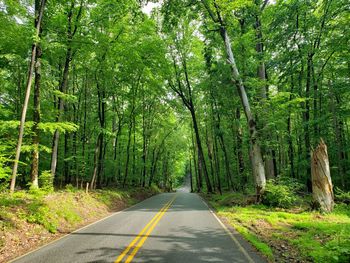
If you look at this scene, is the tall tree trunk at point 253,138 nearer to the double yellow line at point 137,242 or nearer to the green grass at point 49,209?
the double yellow line at point 137,242

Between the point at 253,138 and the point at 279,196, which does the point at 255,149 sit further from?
the point at 279,196

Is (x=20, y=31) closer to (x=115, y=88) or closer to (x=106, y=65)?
(x=106, y=65)

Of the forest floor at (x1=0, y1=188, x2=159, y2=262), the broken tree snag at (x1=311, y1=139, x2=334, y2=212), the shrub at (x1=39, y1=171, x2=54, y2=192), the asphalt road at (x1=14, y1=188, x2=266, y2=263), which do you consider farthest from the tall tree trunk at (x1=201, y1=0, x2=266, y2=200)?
the shrub at (x1=39, y1=171, x2=54, y2=192)

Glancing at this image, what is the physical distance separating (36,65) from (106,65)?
689cm

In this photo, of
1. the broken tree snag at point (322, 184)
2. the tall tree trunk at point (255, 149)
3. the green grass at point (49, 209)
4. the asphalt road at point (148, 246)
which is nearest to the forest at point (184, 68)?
the tall tree trunk at point (255, 149)

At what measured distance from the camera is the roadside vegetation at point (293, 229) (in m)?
6.22

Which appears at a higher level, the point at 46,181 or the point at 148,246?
the point at 46,181

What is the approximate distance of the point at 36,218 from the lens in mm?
9586

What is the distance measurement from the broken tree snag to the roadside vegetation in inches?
16.8

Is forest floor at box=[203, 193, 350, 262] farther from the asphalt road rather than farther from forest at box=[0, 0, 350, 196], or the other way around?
forest at box=[0, 0, 350, 196]

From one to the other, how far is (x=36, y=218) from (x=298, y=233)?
9.32 metres

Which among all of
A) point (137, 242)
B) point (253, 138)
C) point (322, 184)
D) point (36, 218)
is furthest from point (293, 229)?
point (36, 218)

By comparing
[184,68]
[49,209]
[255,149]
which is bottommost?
[49,209]

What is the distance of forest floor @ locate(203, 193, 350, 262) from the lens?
20.1ft
